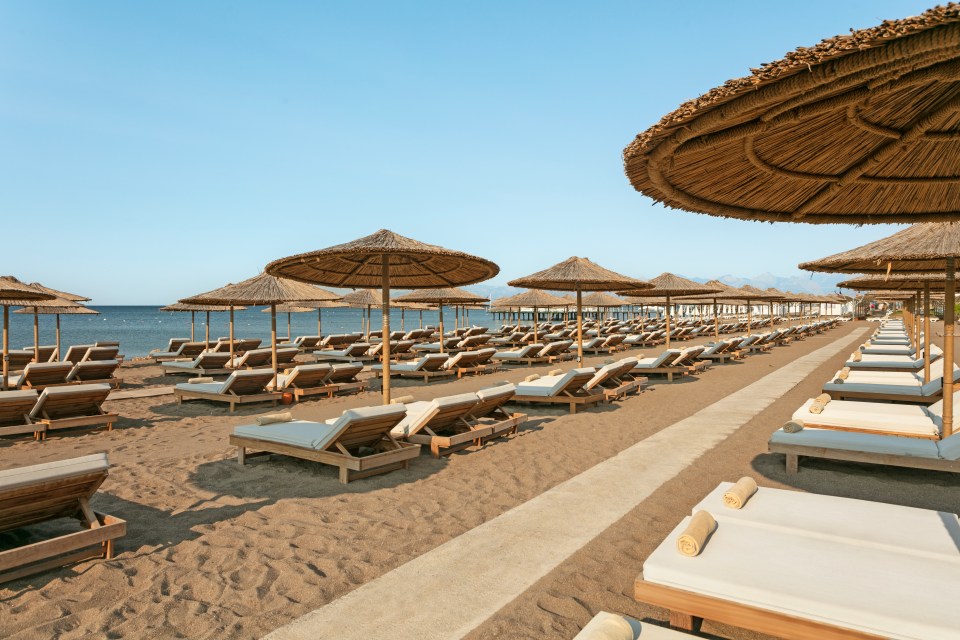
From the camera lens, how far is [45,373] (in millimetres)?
9695

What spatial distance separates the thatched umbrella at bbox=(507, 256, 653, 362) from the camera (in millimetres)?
10852

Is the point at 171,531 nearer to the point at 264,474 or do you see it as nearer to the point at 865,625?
the point at 264,474

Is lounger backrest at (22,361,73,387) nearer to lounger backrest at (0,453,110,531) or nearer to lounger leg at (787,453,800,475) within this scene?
lounger backrest at (0,453,110,531)

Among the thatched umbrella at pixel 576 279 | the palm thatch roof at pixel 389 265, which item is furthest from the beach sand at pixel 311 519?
the thatched umbrella at pixel 576 279

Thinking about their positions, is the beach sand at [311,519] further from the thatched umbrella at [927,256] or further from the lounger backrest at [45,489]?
the thatched umbrella at [927,256]

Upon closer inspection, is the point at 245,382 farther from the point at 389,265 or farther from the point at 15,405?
the point at 389,265

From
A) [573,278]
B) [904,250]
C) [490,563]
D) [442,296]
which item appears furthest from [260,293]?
[904,250]

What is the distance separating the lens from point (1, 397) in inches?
265

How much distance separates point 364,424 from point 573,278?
655 centimetres

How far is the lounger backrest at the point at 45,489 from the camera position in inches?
124

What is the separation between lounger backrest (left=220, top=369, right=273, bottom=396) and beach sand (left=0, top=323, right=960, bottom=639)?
3.46 ft

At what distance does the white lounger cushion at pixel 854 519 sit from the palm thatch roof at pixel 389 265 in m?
4.21

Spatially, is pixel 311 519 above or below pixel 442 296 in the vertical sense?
below

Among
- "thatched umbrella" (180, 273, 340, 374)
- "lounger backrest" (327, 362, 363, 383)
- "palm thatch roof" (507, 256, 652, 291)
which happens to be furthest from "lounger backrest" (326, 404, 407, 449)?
"palm thatch roof" (507, 256, 652, 291)
